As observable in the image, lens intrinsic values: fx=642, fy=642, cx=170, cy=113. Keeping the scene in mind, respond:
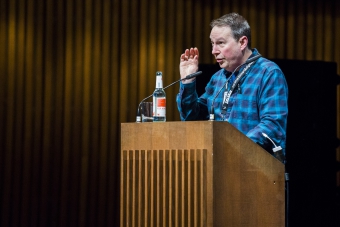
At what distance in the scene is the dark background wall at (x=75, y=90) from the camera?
553 centimetres

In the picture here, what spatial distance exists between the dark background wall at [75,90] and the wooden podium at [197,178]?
301 centimetres

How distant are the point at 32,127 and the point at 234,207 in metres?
3.40

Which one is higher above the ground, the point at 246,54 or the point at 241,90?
the point at 246,54

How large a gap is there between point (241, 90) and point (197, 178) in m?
0.72

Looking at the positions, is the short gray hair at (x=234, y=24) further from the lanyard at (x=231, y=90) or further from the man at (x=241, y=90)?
the lanyard at (x=231, y=90)

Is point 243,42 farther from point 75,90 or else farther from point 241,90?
point 75,90

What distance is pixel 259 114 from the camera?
2.99m

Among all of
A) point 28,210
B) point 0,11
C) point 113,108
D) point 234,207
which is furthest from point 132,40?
point 234,207

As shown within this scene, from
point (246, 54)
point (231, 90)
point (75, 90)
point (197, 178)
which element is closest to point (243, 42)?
point (246, 54)

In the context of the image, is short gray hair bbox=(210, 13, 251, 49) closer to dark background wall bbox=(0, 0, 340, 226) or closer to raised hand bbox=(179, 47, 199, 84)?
raised hand bbox=(179, 47, 199, 84)

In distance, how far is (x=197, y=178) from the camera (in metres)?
2.46

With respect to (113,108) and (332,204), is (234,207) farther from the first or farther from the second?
(113,108)

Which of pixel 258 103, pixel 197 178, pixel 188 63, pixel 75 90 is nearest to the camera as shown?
pixel 197 178

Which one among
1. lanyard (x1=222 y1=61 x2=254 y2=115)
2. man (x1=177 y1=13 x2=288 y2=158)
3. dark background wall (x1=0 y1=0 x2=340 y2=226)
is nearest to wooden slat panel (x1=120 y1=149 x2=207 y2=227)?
man (x1=177 y1=13 x2=288 y2=158)
